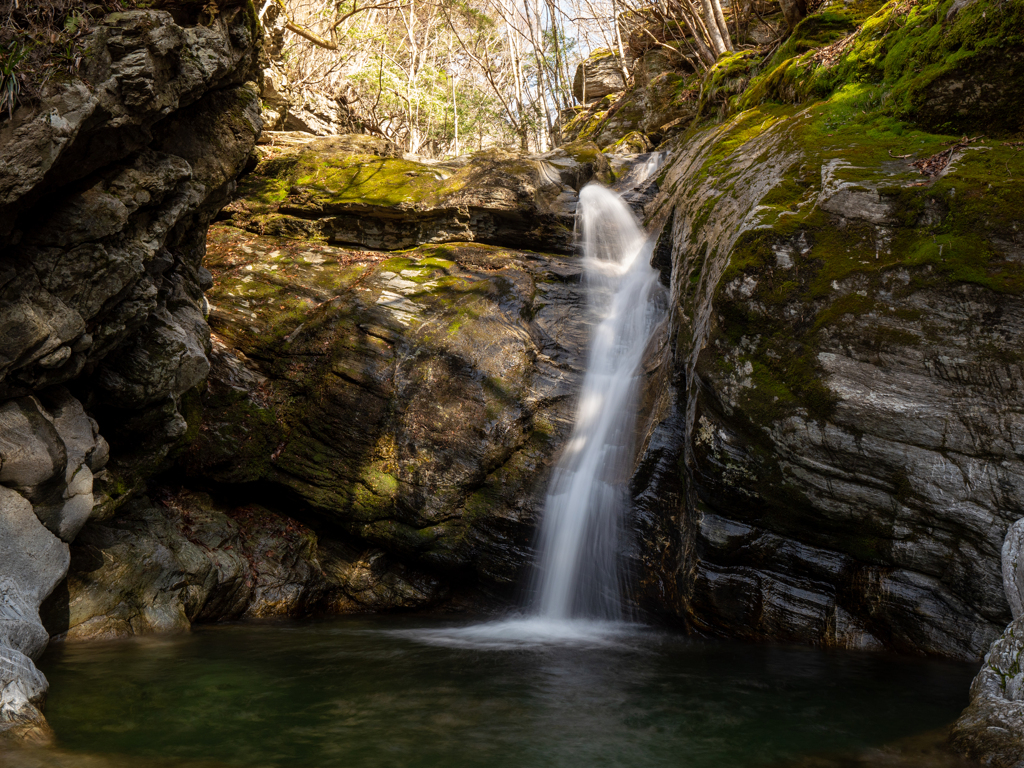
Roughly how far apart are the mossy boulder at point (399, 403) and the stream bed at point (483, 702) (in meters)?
2.06

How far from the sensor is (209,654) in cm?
620

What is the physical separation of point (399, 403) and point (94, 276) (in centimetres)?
420

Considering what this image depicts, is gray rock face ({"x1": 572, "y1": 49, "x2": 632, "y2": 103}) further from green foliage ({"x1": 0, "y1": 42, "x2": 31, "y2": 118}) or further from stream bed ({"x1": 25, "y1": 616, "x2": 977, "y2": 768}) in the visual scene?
stream bed ({"x1": 25, "y1": 616, "x2": 977, "y2": 768})

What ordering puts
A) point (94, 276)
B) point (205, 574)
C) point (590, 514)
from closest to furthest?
point (94, 276) → point (205, 574) → point (590, 514)

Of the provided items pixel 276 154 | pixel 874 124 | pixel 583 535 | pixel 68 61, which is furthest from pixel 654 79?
pixel 68 61

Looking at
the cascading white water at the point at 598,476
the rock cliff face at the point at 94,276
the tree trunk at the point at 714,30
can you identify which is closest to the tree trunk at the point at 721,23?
the tree trunk at the point at 714,30

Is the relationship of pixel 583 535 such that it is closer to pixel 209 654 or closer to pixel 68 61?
pixel 209 654

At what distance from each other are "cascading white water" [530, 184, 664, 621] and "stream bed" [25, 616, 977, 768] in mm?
1047

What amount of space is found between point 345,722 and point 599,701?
2030 mm

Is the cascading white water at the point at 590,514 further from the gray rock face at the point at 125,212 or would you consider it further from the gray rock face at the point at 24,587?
the gray rock face at the point at 125,212

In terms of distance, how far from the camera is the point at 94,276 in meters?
5.73

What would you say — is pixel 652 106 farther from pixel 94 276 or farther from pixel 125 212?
pixel 94 276

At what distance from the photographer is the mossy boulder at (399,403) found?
8.47 meters

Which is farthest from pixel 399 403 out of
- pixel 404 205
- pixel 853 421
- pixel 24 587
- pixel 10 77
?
pixel 853 421
